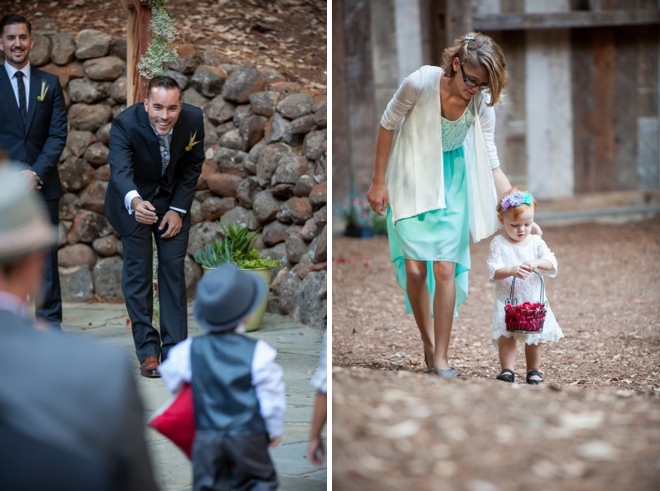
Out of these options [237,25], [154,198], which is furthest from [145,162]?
[237,25]

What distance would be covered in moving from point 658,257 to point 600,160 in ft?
5.25

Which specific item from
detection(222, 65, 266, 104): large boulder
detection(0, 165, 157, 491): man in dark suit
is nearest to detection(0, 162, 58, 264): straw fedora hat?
detection(0, 165, 157, 491): man in dark suit

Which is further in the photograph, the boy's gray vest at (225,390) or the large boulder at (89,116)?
the large boulder at (89,116)

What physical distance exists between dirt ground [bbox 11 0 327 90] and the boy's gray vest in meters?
4.60

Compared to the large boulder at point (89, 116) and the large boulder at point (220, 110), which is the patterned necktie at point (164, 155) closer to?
the large boulder at point (220, 110)

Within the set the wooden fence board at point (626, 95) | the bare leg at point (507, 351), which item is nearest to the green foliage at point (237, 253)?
the bare leg at point (507, 351)

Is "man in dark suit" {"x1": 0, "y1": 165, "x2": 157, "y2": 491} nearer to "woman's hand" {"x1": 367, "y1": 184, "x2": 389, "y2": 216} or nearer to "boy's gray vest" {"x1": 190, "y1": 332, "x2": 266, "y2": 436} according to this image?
"boy's gray vest" {"x1": 190, "y1": 332, "x2": 266, "y2": 436}

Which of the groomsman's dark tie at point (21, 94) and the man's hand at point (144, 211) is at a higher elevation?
the groomsman's dark tie at point (21, 94)

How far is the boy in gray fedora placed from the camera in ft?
7.06

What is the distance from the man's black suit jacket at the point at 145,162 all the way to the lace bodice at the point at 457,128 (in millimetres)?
1351

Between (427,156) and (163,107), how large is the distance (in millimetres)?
1327

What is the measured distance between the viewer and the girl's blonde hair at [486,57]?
127 inches

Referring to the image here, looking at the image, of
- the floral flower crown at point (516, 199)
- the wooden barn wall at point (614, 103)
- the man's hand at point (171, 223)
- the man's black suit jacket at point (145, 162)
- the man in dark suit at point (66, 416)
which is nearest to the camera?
the man in dark suit at point (66, 416)

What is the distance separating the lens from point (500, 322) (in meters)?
3.54
